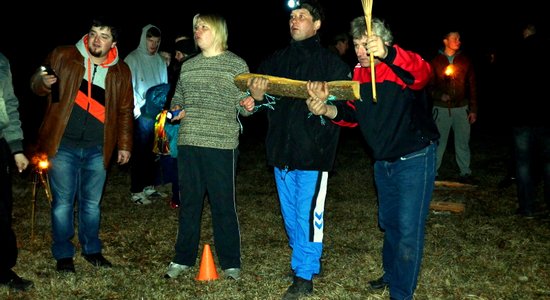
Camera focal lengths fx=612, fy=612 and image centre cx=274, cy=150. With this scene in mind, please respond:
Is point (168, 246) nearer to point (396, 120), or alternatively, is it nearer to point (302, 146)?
point (302, 146)

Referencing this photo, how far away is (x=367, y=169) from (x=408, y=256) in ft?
23.0

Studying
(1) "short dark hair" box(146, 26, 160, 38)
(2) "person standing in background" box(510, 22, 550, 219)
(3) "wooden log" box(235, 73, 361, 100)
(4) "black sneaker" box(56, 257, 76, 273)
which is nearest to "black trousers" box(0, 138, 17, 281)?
(4) "black sneaker" box(56, 257, 76, 273)

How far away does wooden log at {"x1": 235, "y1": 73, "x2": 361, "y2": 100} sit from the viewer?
4324 millimetres

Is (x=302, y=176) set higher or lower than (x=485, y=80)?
lower

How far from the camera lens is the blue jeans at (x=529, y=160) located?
296 inches

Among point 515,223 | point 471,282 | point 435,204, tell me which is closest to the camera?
point 471,282

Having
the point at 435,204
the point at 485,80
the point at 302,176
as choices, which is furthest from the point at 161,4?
the point at 302,176

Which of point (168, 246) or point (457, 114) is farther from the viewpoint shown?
point (457, 114)

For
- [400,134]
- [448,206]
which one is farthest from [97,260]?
[448,206]

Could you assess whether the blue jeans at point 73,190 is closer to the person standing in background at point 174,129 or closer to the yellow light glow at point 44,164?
the yellow light glow at point 44,164

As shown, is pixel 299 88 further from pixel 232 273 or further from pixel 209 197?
pixel 232 273

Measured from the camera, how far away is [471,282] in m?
5.39

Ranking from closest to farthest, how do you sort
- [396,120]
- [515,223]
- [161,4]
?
[396,120], [515,223], [161,4]

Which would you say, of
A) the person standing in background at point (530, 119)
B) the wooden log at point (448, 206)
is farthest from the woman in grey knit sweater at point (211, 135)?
the person standing in background at point (530, 119)
